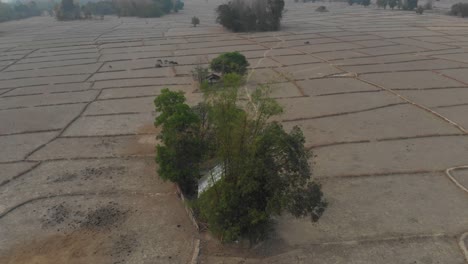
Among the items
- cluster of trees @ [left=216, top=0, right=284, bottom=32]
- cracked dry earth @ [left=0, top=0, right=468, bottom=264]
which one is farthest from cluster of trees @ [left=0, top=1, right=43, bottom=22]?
cracked dry earth @ [left=0, top=0, right=468, bottom=264]

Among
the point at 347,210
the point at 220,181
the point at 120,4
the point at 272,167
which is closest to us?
the point at 272,167

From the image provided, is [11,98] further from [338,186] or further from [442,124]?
[442,124]

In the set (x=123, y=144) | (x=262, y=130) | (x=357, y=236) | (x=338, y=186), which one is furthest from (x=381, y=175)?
(x=123, y=144)

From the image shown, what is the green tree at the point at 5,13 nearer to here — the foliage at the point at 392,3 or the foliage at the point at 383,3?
the foliage at the point at 383,3

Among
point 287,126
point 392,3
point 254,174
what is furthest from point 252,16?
point 254,174

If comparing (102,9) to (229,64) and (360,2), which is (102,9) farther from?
(229,64)

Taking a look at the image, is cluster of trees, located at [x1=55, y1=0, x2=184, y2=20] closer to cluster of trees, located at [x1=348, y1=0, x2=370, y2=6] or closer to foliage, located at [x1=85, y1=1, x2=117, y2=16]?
foliage, located at [x1=85, y1=1, x2=117, y2=16]
